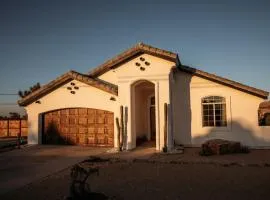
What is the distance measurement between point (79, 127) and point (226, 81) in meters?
8.76

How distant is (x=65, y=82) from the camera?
51.7 ft

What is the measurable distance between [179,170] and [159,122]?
4.37m

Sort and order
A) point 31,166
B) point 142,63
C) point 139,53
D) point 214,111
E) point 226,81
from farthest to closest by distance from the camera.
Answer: point 214,111 → point 226,81 → point 139,53 → point 142,63 → point 31,166

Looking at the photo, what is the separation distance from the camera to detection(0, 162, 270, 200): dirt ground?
6.21 metres

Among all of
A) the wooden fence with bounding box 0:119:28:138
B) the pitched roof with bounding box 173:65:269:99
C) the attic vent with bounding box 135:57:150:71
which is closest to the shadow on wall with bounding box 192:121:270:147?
the pitched roof with bounding box 173:65:269:99

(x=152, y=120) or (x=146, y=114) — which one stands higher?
(x=146, y=114)

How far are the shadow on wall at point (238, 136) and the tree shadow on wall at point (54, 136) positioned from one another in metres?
7.74

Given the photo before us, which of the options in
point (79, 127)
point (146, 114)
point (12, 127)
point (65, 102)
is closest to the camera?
point (79, 127)

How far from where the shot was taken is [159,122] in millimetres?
13016

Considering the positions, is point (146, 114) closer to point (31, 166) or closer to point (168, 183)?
point (31, 166)

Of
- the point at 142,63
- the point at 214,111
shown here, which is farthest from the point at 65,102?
the point at 214,111

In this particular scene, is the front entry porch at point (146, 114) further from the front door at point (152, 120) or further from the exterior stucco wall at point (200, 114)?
the exterior stucco wall at point (200, 114)

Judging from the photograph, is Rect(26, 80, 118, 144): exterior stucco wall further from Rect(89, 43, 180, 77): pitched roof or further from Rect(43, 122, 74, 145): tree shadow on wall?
Rect(89, 43, 180, 77): pitched roof

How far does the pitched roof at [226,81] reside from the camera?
13477mm
